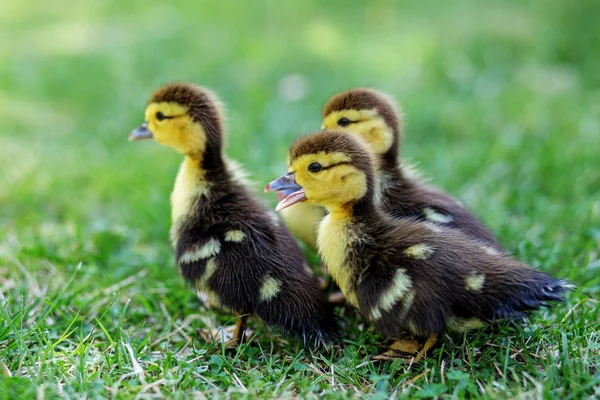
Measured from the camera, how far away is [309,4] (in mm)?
8172

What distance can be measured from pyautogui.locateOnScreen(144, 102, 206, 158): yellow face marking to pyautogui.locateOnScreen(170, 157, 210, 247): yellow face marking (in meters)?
0.07

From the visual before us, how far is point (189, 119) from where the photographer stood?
290 centimetres

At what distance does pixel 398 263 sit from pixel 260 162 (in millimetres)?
2375

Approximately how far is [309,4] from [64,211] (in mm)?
5048

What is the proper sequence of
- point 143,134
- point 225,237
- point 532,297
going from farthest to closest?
1. point 143,134
2. point 225,237
3. point 532,297

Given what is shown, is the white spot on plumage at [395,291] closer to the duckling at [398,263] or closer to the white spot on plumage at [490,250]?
the duckling at [398,263]

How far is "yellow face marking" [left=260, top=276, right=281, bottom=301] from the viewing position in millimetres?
2525

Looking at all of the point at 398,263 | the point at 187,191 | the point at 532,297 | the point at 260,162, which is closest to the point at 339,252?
the point at 398,263

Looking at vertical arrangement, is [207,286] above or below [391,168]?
below

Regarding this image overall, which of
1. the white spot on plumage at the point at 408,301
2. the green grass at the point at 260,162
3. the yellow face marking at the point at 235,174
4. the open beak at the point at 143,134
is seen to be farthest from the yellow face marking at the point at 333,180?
the open beak at the point at 143,134

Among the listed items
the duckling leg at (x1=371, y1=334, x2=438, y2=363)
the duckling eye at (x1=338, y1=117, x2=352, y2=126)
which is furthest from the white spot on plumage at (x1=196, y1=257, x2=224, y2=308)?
the duckling eye at (x1=338, y1=117, x2=352, y2=126)

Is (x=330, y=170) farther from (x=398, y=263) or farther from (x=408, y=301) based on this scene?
(x=408, y=301)

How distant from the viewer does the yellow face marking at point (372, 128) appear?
2949mm

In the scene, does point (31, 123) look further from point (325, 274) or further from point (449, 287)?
point (449, 287)
